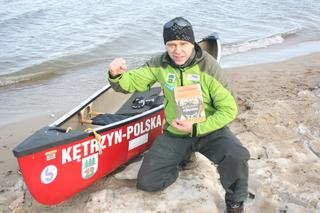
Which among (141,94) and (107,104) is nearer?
(107,104)

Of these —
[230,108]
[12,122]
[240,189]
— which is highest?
[230,108]

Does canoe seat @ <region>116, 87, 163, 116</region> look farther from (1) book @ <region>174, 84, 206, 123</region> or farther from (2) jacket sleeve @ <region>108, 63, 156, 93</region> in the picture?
(1) book @ <region>174, 84, 206, 123</region>

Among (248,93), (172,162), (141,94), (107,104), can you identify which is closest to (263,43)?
(248,93)

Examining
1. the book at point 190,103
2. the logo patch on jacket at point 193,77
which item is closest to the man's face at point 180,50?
the logo patch on jacket at point 193,77

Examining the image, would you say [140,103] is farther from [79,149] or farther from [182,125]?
[182,125]

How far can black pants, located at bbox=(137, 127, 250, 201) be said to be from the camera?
3777 millimetres

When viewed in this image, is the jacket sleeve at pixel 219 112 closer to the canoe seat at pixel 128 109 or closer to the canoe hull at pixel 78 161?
the canoe hull at pixel 78 161

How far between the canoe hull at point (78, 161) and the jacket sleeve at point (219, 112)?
0.99 meters

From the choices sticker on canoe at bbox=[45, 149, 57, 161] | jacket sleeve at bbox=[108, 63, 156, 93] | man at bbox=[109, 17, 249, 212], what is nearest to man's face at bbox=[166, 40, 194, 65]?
man at bbox=[109, 17, 249, 212]

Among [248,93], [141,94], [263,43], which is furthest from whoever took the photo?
[263,43]

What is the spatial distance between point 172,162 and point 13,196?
1717 mm

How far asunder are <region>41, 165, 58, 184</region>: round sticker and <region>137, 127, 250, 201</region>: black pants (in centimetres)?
84

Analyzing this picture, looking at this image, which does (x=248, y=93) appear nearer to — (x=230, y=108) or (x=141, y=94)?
(x=141, y=94)

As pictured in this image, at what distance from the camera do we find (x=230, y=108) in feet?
12.5
